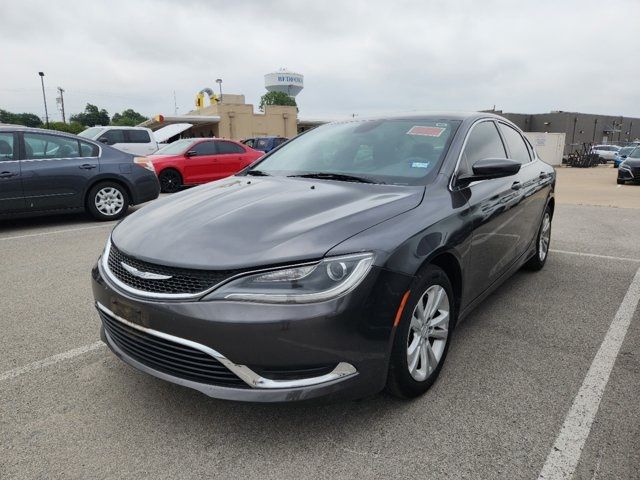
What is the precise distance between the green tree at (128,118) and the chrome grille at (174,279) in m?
110

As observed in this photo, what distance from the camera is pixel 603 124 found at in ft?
186

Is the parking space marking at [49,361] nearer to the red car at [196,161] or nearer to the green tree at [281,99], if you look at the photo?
the red car at [196,161]

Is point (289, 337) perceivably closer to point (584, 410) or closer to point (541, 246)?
point (584, 410)

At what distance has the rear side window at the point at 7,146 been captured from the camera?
279 inches

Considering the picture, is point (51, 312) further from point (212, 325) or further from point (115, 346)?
point (212, 325)

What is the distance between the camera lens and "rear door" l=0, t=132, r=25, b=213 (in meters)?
7.02

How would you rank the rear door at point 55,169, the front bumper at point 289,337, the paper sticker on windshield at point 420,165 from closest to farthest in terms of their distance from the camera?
the front bumper at point 289,337
the paper sticker on windshield at point 420,165
the rear door at point 55,169

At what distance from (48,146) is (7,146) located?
0.54 m

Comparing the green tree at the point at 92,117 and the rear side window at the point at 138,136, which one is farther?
the green tree at the point at 92,117

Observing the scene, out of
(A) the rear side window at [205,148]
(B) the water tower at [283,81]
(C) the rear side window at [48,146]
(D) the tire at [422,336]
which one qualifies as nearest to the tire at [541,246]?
(D) the tire at [422,336]

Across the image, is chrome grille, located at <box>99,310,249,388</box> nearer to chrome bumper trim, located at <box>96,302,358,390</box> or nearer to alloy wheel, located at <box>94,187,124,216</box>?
chrome bumper trim, located at <box>96,302,358,390</box>

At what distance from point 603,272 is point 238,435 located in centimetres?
430

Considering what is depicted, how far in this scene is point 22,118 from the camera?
98750 millimetres

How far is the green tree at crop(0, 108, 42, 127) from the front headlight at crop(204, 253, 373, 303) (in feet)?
342
